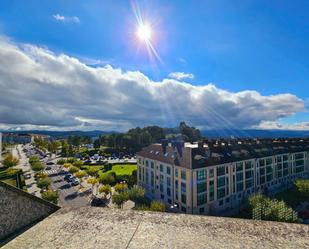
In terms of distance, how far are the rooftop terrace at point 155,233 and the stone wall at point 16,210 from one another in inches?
11.9

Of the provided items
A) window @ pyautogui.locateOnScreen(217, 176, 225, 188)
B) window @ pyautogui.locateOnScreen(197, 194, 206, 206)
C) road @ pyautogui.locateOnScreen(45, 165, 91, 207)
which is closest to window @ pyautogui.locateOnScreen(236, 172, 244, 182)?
window @ pyautogui.locateOnScreen(217, 176, 225, 188)

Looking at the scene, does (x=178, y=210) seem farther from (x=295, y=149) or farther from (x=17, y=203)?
(x=295, y=149)

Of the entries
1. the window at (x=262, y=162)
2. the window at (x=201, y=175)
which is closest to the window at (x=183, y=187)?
the window at (x=201, y=175)

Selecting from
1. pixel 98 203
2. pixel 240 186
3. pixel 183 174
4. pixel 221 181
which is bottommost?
pixel 98 203

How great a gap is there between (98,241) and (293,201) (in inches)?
1366

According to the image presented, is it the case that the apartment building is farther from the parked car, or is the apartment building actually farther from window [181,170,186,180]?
the parked car

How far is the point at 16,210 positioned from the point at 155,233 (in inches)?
114

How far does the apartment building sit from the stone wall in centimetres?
2052

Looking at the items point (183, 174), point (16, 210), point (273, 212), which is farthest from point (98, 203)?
point (16, 210)

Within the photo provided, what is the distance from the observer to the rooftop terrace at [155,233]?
3.31 m

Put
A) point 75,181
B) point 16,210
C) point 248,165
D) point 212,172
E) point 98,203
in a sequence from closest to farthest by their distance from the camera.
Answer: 1. point 16,210
2. point 212,172
3. point 98,203
4. point 248,165
5. point 75,181

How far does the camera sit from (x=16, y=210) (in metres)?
4.16

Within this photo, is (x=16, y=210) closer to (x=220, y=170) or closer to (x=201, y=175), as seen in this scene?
(x=201, y=175)

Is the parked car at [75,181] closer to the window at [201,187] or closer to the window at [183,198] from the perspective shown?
the window at [183,198]
